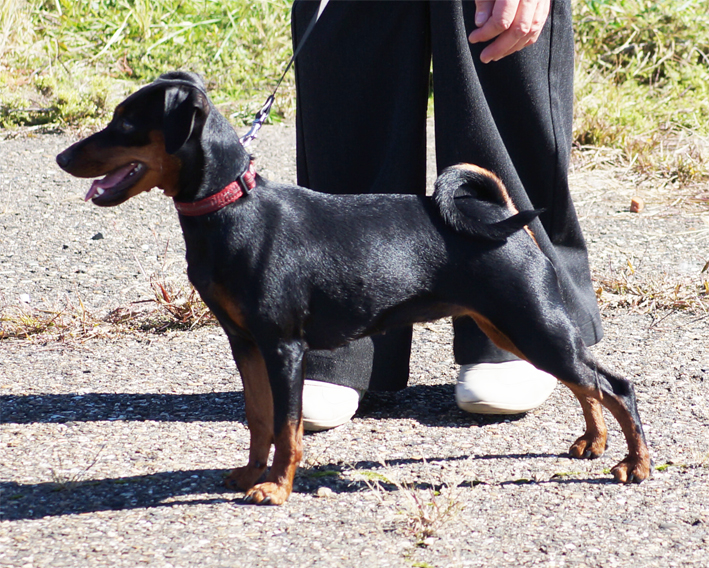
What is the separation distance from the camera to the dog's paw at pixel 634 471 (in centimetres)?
249

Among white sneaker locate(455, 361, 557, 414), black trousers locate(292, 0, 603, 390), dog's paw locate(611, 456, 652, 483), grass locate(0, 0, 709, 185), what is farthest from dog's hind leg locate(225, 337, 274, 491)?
grass locate(0, 0, 709, 185)

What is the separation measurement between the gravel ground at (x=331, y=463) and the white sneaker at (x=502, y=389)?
70 mm

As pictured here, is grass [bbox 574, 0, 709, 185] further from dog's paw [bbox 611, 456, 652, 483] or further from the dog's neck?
the dog's neck

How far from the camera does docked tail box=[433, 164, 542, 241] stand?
2.39 meters

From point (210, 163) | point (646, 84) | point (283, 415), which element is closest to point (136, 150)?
point (210, 163)

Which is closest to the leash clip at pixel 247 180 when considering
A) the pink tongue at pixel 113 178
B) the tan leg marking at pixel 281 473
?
the pink tongue at pixel 113 178

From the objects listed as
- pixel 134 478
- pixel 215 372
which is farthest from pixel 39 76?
pixel 134 478

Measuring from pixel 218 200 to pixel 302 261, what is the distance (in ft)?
0.92

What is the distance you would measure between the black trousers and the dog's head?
0.80 meters

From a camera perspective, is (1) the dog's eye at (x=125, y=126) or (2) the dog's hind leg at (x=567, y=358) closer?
(1) the dog's eye at (x=125, y=126)

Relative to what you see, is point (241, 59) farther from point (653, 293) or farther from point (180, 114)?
point (180, 114)

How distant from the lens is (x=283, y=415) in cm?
235

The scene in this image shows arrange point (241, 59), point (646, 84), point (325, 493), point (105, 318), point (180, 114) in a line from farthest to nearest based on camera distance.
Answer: point (646, 84) → point (241, 59) → point (105, 318) → point (325, 493) → point (180, 114)

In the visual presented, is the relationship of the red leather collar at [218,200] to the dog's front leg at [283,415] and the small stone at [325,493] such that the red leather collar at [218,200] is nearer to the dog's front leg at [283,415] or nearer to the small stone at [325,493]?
the dog's front leg at [283,415]
